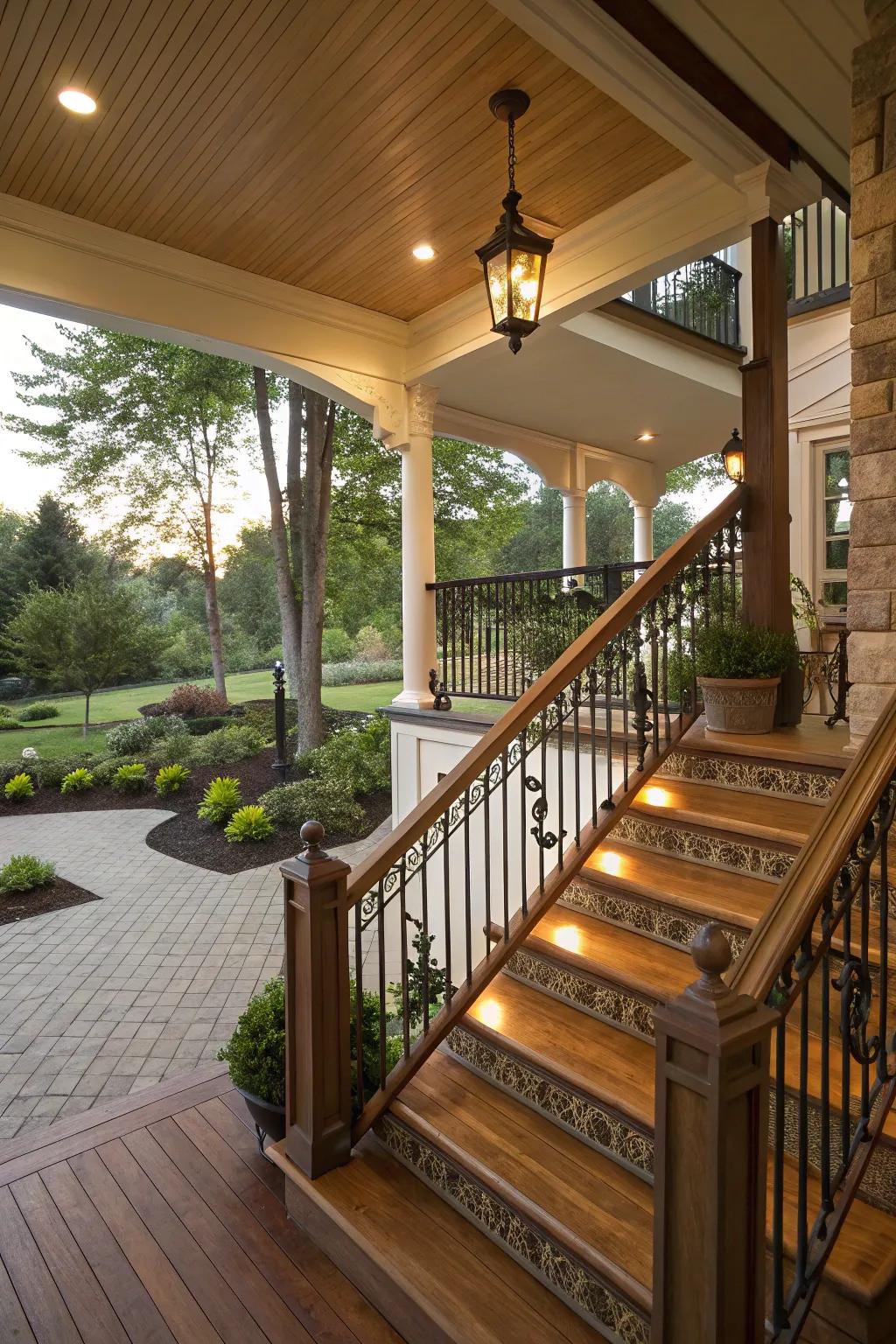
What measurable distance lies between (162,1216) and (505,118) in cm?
446

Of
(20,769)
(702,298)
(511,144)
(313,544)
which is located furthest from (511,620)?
(20,769)

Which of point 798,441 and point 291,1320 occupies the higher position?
point 798,441

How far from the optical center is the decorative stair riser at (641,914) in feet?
8.95

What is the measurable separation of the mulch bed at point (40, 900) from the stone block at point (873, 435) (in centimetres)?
730

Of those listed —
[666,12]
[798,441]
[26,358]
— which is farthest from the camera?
[26,358]

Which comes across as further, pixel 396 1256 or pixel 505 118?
pixel 505 118

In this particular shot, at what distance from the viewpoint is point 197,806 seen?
34.4 feet

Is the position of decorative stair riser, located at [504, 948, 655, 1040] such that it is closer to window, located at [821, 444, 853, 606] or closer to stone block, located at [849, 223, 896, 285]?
stone block, located at [849, 223, 896, 285]

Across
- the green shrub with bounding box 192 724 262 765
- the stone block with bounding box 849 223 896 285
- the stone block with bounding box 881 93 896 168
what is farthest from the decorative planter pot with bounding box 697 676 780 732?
the green shrub with bounding box 192 724 262 765

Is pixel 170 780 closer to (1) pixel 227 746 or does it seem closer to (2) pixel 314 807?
(1) pixel 227 746

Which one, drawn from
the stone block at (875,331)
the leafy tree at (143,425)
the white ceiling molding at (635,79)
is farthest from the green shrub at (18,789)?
the stone block at (875,331)

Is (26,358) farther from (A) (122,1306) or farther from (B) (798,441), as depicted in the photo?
(A) (122,1306)

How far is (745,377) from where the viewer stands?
3.79 m

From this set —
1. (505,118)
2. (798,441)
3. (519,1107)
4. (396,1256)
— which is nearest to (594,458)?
(798,441)
